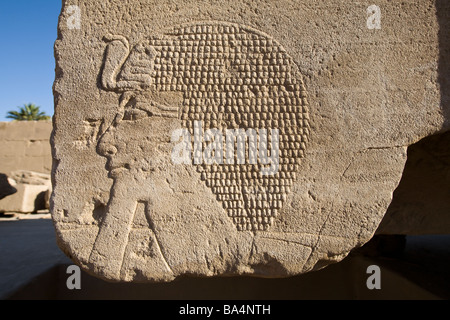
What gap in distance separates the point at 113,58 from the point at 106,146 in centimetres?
45

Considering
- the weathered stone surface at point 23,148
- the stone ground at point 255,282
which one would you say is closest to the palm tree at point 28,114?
the weathered stone surface at point 23,148

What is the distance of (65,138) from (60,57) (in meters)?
0.42

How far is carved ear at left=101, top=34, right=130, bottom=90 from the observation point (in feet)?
5.75

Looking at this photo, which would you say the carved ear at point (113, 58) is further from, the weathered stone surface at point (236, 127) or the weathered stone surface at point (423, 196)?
the weathered stone surface at point (423, 196)

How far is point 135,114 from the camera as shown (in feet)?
5.73

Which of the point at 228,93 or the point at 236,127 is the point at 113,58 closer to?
the point at 228,93

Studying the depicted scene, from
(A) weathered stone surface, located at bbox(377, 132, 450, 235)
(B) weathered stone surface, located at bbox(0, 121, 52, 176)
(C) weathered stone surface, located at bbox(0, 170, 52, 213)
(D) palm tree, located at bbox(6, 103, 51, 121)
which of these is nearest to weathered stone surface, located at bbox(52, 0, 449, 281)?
(A) weathered stone surface, located at bbox(377, 132, 450, 235)

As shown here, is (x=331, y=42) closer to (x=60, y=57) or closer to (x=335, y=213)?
(x=335, y=213)

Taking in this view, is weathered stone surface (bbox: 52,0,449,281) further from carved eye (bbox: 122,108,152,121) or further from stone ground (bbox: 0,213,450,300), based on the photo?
stone ground (bbox: 0,213,450,300)

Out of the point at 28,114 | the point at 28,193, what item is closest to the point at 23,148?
the point at 28,193

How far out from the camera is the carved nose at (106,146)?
1.73 metres

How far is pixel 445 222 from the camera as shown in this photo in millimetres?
2221

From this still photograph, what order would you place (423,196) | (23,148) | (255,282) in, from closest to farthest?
1. (423,196)
2. (255,282)
3. (23,148)

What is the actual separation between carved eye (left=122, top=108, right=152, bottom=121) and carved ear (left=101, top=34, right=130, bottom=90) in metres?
0.14
